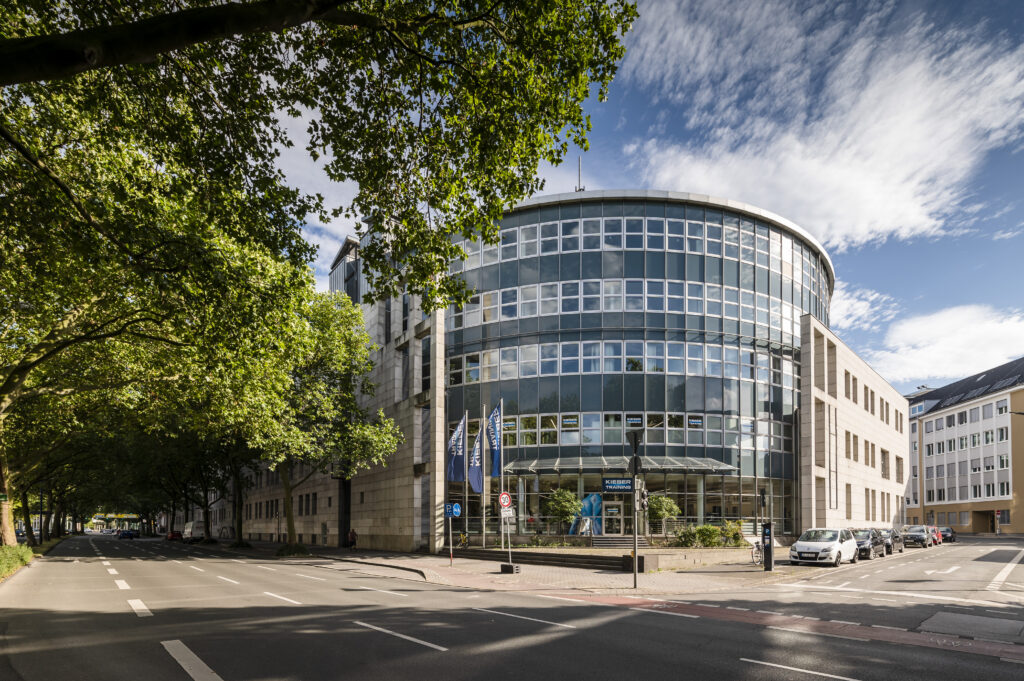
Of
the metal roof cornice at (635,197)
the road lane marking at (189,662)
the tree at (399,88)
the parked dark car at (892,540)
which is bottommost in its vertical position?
the parked dark car at (892,540)

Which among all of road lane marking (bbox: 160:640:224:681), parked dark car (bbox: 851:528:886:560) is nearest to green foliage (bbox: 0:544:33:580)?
road lane marking (bbox: 160:640:224:681)

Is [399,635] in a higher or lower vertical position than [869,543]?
higher

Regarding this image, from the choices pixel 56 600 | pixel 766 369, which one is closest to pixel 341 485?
pixel 766 369

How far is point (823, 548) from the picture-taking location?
27.9 meters

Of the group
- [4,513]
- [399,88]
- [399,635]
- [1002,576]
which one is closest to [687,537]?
[1002,576]

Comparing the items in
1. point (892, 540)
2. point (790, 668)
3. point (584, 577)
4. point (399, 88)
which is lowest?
point (892, 540)

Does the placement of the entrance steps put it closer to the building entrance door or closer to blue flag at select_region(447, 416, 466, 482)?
the building entrance door

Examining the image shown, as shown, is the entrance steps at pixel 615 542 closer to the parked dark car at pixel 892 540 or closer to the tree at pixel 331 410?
the tree at pixel 331 410

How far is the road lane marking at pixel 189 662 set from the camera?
831 centimetres

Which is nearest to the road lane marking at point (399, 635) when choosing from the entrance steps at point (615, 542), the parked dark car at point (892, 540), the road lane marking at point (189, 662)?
the road lane marking at point (189, 662)

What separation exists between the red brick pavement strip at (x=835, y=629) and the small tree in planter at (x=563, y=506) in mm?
15781

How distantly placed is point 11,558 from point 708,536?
1075 inches

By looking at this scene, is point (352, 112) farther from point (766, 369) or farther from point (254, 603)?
point (766, 369)

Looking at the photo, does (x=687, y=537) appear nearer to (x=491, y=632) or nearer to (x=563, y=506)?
(x=563, y=506)
